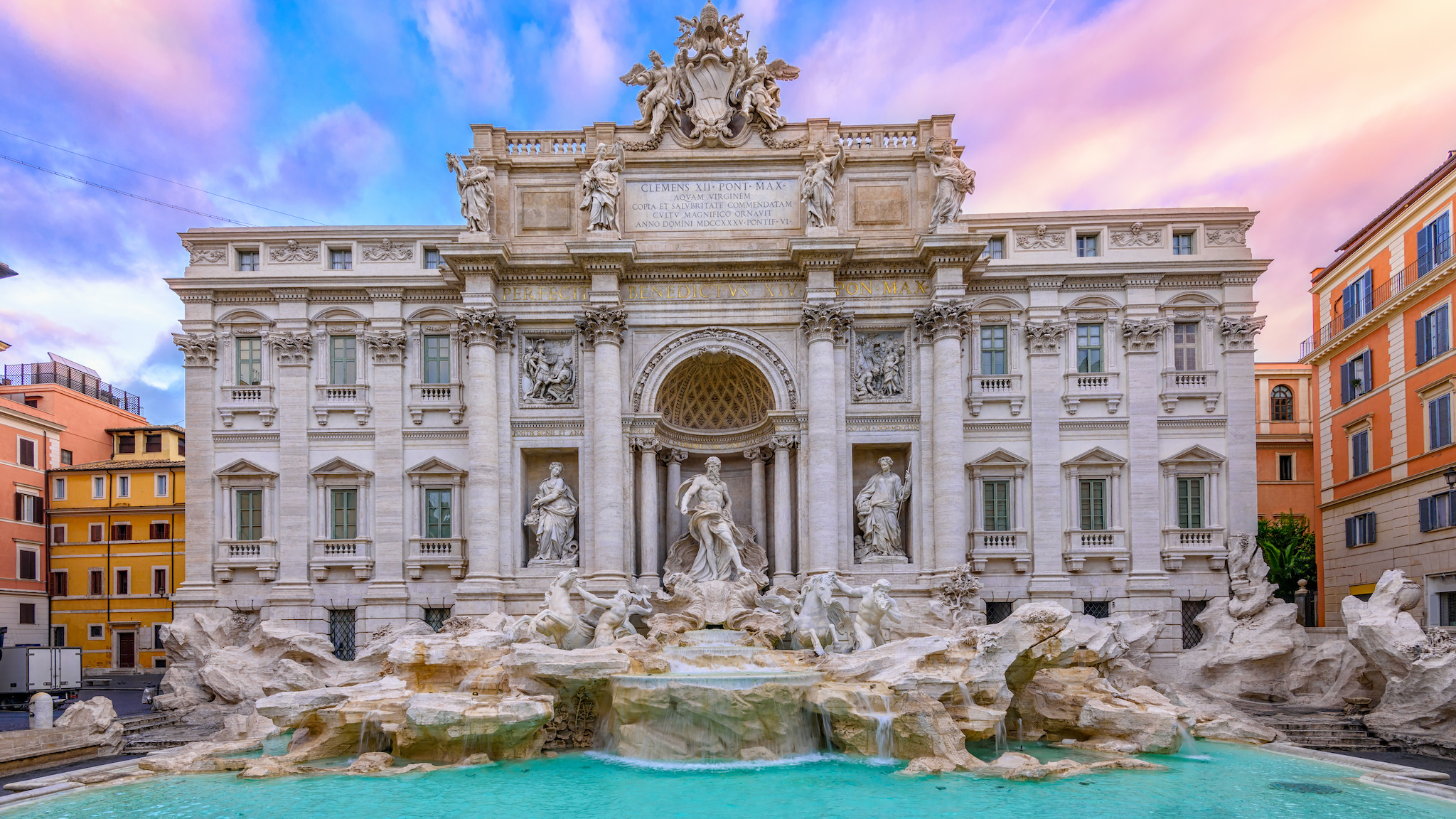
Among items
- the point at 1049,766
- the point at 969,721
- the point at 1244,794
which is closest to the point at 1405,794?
the point at 1244,794

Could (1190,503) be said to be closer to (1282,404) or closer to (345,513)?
(345,513)

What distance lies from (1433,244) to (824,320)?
17139 millimetres

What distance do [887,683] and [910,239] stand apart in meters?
13.3

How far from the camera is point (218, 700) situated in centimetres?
2330

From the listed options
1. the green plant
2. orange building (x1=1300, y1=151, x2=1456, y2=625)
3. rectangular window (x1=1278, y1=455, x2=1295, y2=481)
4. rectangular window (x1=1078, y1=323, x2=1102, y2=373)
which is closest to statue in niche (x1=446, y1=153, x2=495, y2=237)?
rectangular window (x1=1078, y1=323, x2=1102, y2=373)

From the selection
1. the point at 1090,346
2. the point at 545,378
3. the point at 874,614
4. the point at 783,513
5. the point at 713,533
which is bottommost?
the point at 874,614

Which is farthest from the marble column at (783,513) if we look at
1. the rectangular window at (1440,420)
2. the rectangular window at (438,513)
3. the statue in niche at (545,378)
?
the rectangular window at (1440,420)

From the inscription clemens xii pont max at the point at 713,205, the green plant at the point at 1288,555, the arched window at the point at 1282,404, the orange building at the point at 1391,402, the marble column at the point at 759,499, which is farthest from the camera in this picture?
the arched window at the point at 1282,404

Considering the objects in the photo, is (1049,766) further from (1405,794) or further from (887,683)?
(1405,794)

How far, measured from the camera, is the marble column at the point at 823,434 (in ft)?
80.9

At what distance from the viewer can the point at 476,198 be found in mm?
25266

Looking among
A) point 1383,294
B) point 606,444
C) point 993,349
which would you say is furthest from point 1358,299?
point 606,444

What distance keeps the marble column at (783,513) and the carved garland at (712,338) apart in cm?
116

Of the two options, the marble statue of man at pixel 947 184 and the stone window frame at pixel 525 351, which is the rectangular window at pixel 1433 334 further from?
the stone window frame at pixel 525 351
